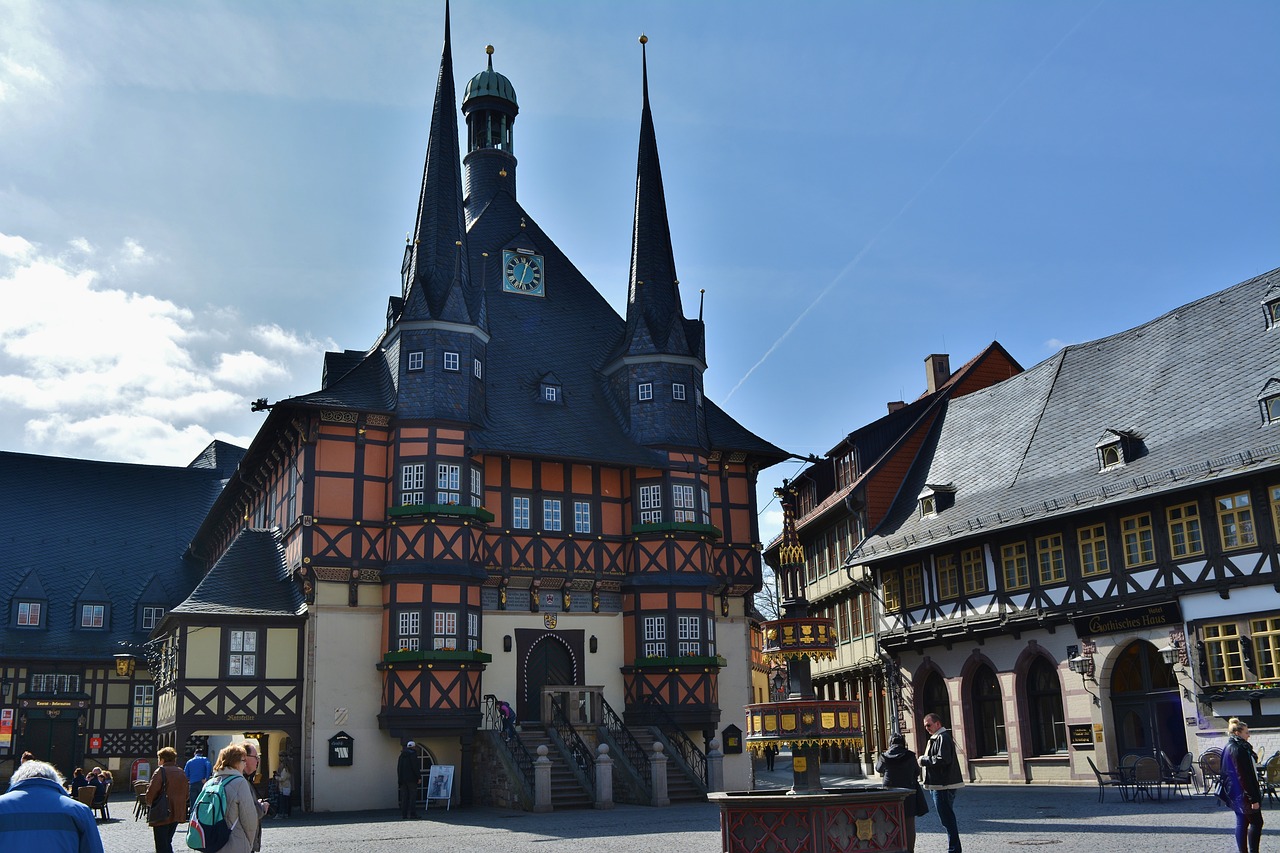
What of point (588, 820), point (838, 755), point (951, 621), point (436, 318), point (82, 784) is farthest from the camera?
point (838, 755)

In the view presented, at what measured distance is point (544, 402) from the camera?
36.0m

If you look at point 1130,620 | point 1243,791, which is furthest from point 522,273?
point 1243,791

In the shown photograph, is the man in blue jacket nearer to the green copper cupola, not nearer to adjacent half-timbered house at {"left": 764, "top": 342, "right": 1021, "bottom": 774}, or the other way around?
adjacent half-timbered house at {"left": 764, "top": 342, "right": 1021, "bottom": 774}

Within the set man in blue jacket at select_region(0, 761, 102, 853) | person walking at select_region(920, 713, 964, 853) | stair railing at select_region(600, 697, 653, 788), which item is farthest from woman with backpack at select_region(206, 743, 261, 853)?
stair railing at select_region(600, 697, 653, 788)

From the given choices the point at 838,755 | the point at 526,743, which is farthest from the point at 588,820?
the point at 838,755

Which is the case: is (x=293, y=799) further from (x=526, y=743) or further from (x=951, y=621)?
(x=951, y=621)

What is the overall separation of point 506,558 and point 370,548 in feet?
12.3

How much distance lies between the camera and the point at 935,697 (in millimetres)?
37594

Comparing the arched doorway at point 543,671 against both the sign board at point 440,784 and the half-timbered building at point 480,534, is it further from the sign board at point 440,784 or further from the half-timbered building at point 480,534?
the sign board at point 440,784

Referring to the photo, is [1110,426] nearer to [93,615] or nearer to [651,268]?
[651,268]

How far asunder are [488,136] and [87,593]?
993 inches

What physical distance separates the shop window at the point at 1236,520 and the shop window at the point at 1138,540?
193 cm

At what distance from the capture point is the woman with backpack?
32.2 ft

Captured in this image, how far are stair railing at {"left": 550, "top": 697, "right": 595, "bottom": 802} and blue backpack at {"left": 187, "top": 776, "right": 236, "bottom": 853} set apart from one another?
18.6 metres
